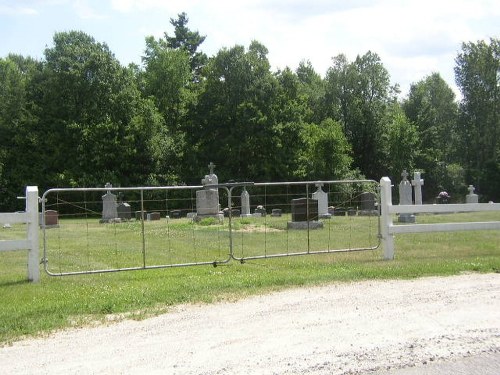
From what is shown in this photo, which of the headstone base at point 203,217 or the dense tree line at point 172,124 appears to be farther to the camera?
the dense tree line at point 172,124

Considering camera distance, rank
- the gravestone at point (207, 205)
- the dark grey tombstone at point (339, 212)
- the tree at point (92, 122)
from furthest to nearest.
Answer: the tree at point (92, 122) → the dark grey tombstone at point (339, 212) → the gravestone at point (207, 205)

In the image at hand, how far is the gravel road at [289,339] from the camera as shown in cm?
520

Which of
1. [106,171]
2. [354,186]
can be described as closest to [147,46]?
[106,171]

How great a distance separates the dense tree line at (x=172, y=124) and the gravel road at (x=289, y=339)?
41.8m

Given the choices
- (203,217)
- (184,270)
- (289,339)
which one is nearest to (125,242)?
(184,270)

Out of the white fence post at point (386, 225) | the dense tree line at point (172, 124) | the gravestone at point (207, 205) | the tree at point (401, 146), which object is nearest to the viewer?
the white fence post at point (386, 225)

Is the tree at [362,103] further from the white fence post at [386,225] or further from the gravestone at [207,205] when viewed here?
the white fence post at [386,225]

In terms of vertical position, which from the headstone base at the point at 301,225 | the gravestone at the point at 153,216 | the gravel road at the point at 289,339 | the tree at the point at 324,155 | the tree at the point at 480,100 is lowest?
the gravel road at the point at 289,339

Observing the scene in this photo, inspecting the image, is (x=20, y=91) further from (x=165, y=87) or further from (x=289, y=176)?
(x=289, y=176)

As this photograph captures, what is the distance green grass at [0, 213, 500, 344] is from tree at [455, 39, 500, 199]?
4878 cm

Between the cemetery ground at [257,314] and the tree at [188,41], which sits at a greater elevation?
the tree at [188,41]

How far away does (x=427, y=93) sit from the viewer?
7525 centimetres

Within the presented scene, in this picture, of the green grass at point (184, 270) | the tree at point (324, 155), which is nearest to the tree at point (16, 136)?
the tree at point (324, 155)

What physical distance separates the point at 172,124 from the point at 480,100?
33218 millimetres
